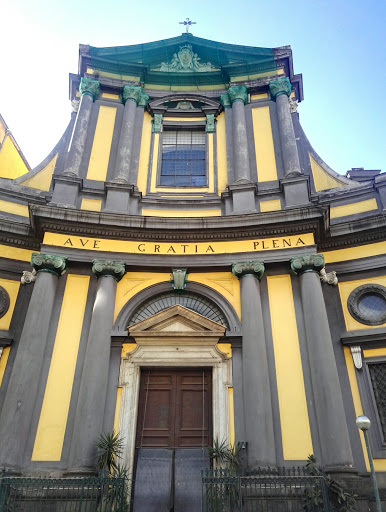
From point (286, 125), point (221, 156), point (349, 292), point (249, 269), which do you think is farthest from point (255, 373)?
point (286, 125)

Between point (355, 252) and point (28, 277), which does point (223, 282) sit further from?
point (28, 277)

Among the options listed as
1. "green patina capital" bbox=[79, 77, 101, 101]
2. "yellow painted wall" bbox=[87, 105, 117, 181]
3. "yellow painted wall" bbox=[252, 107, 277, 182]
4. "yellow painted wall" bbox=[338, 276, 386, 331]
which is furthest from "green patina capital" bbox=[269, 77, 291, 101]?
"yellow painted wall" bbox=[338, 276, 386, 331]

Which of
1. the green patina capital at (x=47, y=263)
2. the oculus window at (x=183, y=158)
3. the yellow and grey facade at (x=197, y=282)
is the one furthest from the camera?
the oculus window at (x=183, y=158)

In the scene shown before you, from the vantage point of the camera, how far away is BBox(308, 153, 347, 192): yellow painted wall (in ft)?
47.5

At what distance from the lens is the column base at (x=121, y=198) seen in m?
13.4

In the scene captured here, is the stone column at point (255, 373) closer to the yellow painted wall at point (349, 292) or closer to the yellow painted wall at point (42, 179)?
the yellow painted wall at point (349, 292)

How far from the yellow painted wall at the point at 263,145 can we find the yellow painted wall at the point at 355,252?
3.11 metres

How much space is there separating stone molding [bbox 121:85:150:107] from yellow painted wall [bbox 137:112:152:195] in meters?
0.44

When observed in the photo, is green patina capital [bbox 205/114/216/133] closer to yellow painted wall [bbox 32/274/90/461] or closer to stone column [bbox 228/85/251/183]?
stone column [bbox 228/85/251/183]

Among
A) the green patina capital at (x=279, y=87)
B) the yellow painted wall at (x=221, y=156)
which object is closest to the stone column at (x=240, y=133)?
the yellow painted wall at (x=221, y=156)

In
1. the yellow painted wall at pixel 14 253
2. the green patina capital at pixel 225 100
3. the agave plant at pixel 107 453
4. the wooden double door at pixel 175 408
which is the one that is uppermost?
the green patina capital at pixel 225 100

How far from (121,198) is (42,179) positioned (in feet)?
10.4

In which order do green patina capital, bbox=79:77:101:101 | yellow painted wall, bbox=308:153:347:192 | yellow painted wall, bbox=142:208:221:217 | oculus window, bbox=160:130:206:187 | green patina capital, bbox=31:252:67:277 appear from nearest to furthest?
green patina capital, bbox=31:252:67:277, yellow painted wall, bbox=142:208:221:217, yellow painted wall, bbox=308:153:347:192, oculus window, bbox=160:130:206:187, green patina capital, bbox=79:77:101:101

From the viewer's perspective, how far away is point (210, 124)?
15.9 meters
